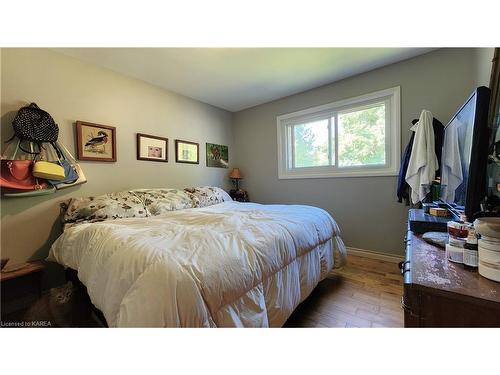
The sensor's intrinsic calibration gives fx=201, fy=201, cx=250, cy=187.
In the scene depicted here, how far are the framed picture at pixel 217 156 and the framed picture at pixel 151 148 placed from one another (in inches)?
30.4

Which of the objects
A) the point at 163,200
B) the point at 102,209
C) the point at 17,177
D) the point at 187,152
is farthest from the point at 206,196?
the point at 17,177

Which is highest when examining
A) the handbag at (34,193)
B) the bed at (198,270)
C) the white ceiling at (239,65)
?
the white ceiling at (239,65)

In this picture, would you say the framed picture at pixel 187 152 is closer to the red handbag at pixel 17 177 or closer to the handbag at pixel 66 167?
the handbag at pixel 66 167

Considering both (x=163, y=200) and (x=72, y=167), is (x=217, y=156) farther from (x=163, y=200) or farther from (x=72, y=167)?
(x=72, y=167)

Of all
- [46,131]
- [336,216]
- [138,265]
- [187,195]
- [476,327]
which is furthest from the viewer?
[336,216]

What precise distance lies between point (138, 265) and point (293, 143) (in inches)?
115

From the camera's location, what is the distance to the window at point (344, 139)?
2482 millimetres

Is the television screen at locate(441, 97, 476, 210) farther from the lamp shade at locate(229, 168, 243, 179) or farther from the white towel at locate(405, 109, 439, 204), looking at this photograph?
the lamp shade at locate(229, 168, 243, 179)

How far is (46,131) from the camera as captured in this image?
5.91 feet

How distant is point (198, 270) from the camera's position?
0.83 metres

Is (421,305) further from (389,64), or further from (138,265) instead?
Answer: (389,64)

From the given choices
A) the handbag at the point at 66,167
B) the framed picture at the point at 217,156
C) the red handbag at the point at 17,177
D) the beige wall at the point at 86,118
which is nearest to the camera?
the red handbag at the point at 17,177

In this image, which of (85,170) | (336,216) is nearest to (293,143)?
(336,216)

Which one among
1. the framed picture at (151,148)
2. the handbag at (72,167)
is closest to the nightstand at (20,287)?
the handbag at (72,167)
